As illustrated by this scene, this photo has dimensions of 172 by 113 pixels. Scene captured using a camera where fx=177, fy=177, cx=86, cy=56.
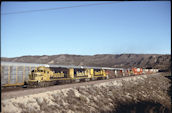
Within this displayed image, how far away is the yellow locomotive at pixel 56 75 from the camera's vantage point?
2405cm

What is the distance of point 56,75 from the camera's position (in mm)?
27016

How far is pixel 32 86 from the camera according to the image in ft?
78.0

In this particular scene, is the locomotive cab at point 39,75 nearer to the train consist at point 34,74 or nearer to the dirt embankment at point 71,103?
the train consist at point 34,74

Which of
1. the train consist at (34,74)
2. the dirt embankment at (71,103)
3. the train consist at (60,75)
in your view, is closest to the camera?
the dirt embankment at (71,103)

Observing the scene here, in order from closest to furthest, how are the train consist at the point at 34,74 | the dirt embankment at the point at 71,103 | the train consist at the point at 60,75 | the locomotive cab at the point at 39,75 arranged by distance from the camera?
the dirt embankment at the point at 71,103 → the train consist at the point at 34,74 → the locomotive cab at the point at 39,75 → the train consist at the point at 60,75

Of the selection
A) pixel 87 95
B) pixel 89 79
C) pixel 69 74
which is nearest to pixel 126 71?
pixel 89 79

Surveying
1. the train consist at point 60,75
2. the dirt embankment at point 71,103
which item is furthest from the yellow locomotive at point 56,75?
the dirt embankment at point 71,103

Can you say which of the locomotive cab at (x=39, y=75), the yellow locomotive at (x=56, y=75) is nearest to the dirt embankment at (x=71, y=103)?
the yellow locomotive at (x=56, y=75)

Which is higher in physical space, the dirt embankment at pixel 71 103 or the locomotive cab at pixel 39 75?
the locomotive cab at pixel 39 75

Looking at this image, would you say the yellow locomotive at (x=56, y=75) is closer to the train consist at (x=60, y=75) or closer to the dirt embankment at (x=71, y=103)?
the train consist at (x=60, y=75)

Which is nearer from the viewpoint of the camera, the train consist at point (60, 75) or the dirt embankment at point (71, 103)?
the dirt embankment at point (71, 103)

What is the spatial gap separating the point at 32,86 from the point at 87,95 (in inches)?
298

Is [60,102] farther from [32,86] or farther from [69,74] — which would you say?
[69,74]

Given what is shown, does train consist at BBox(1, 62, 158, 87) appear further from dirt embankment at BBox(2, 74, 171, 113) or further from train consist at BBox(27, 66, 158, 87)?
dirt embankment at BBox(2, 74, 171, 113)
